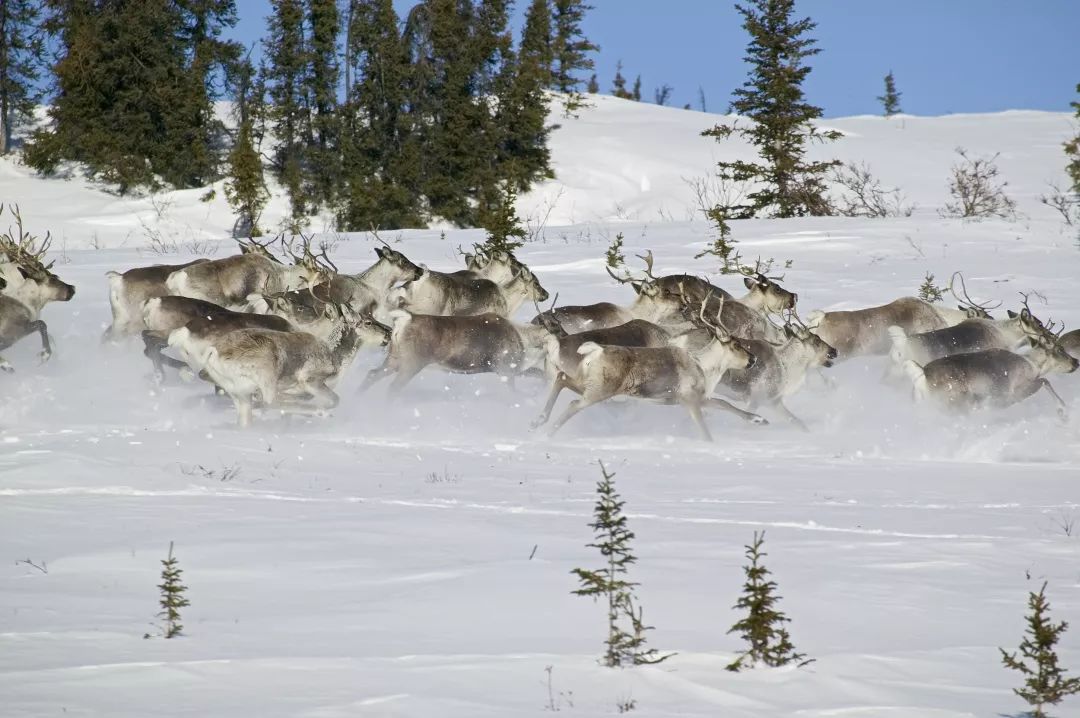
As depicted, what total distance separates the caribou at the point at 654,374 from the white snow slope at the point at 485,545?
0.38 metres

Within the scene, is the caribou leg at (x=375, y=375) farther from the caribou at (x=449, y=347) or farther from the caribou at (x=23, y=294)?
the caribou at (x=23, y=294)

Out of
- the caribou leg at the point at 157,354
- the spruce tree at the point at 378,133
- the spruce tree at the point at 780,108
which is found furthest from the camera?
the spruce tree at the point at 378,133

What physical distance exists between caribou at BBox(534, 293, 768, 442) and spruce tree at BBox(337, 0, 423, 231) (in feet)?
93.2

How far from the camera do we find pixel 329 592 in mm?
5902

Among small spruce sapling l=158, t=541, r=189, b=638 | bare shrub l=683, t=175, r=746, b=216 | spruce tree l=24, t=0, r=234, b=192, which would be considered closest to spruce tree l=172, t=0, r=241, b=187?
spruce tree l=24, t=0, r=234, b=192

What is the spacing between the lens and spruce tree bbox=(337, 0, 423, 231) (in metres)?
41.5

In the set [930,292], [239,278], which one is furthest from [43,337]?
[930,292]

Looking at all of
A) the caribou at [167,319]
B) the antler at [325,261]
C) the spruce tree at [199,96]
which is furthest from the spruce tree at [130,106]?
the caribou at [167,319]

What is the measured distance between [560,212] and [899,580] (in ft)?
126

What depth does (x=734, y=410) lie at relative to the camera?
1305 cm

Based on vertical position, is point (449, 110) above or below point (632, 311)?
above

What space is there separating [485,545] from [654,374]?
5679 mm

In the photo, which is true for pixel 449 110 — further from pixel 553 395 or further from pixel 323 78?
pixel 553 395

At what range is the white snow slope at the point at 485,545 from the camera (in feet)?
15.3
